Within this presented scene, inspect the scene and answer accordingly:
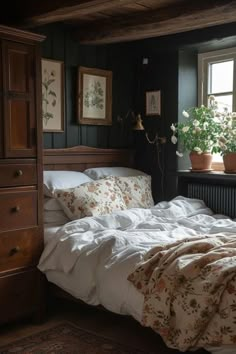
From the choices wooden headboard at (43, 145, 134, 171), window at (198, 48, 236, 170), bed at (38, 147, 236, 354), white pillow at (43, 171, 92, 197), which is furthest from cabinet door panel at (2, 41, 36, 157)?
window at (198, 48, 236, 170)

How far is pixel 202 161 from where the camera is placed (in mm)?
3891

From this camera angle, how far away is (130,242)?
8.91ft

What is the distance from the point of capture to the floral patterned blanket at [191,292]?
2.04 meters

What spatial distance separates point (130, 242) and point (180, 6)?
1.78 m

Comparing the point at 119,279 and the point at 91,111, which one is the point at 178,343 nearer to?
the point at 119,279

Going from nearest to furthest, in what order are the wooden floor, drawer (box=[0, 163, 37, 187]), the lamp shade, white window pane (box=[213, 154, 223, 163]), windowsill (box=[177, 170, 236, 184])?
the wooden floor, drawer (box=[0, 163, 37, 187]), windowsill (box=[177, 170, 236, 184]), white window pane (box=[213, 154, 223, 163]), the lamp shade

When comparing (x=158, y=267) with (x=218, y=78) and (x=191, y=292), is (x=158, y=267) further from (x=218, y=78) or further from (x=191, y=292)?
(x=218, y=78)

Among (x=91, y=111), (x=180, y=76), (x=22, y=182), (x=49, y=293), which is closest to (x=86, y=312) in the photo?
(x=49, y=293)

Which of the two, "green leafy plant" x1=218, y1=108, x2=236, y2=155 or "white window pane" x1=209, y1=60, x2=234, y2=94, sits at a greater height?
"white window pane" x1=209, y1=60, x2=234, y2=94

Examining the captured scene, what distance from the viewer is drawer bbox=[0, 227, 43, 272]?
9.44ft

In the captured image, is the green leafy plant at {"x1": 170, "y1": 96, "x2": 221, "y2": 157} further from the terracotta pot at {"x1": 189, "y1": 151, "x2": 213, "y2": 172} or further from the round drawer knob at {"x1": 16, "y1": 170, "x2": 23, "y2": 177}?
the round drawer knob at {"x1": 16, "y1": 170, "x2": 23, "y2": 177}

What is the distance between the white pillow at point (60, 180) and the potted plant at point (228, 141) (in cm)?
114

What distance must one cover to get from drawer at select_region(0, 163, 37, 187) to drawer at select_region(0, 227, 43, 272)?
0.32 metres

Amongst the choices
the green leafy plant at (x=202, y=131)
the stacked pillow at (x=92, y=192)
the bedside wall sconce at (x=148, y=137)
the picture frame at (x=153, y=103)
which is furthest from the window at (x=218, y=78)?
the stacked pillow at (x=92, y=192)
